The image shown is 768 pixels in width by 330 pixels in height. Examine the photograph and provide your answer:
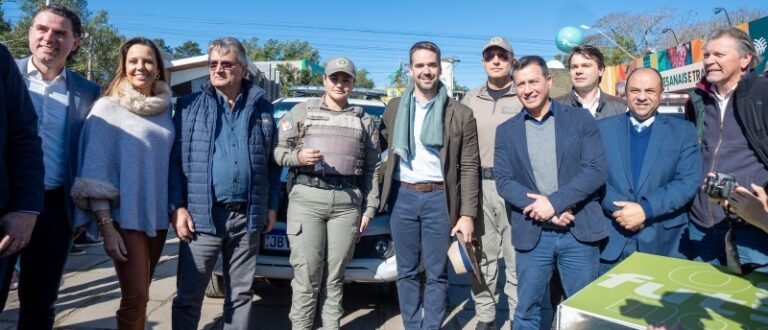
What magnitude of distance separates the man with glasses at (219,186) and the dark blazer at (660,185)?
2002mm

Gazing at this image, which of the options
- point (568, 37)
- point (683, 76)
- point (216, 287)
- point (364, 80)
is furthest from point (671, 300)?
point (364, 80)

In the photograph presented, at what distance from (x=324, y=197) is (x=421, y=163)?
0.67 m

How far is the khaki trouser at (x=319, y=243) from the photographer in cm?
323

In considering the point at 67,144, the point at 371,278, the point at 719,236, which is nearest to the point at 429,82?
the point at 371,278

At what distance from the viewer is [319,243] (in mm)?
3268

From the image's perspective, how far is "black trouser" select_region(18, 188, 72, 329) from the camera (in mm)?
2570

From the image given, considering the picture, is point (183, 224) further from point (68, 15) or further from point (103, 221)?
point (68, 15)

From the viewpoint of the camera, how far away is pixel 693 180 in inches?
108

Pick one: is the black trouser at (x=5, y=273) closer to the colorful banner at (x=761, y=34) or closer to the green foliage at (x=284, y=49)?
the colorful banner at (x=761, y=34)

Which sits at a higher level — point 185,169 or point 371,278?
point 185,169

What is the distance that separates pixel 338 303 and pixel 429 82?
1.56 metres

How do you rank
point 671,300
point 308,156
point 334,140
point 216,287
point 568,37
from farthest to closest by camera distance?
point 568,37
point 216,287
point 334,140
point 308,156
point 671,300

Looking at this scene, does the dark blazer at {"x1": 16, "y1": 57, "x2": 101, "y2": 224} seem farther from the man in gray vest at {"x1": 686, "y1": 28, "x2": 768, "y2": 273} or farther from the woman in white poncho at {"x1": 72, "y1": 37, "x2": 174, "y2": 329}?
the man in gray vest at {"x1": 686, "y1": 28, "x2": 768, "y2": 273}

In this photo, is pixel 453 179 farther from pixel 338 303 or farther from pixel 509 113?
pixel 338 303
